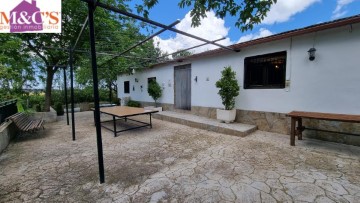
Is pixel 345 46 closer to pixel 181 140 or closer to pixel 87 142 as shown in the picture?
pixel 181 140

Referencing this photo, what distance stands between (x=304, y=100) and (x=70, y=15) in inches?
318

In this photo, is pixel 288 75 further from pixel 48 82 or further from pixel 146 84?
pixel 48 82

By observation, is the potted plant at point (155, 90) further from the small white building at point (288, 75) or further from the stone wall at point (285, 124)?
the stone wall at point (285, 124)

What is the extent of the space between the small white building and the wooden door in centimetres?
29

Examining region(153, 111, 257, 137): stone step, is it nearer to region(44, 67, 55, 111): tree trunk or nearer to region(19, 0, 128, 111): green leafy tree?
region(19, 0, 128, 111): green leafy tree

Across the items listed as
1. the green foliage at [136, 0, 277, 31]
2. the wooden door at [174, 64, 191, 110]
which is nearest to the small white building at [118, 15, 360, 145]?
the wooden door at [174, 64, 191, 110]

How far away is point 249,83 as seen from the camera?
18.6 ft

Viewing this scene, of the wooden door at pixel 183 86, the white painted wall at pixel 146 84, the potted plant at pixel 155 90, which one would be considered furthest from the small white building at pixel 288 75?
the potted plant at pixel 155 90

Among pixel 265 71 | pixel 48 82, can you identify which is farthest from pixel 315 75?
pixel 48 82

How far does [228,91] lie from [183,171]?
335cm

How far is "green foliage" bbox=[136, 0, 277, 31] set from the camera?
2319mm

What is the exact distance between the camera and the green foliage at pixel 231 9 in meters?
2.32

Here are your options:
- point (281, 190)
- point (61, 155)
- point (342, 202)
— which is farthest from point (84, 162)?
point (342, 202)

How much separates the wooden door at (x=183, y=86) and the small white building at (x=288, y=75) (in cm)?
29
